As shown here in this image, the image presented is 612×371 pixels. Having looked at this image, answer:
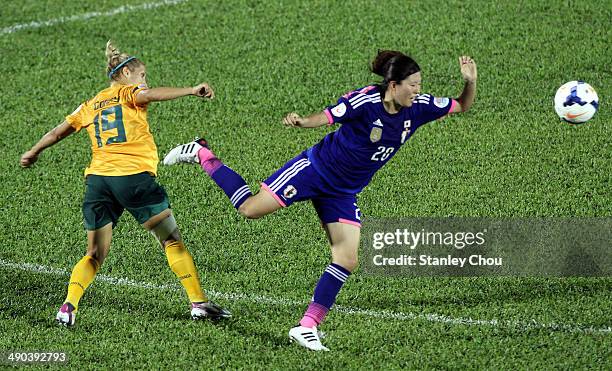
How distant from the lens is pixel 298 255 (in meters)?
10.3

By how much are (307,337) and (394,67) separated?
1977 mm

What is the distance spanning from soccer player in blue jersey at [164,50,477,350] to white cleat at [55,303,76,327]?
4.80 feet

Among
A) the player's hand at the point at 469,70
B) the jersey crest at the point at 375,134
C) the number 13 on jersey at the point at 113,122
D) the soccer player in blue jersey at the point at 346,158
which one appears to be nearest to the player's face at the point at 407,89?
the soccer player in blue jersey at the point at 346,158

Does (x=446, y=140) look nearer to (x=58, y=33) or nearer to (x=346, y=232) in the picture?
(x=346, y=232)

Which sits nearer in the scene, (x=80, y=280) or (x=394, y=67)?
(x=394, y=67)

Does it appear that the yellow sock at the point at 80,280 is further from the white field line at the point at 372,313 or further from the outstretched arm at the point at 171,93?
the outstretched arm at the point at 171,93

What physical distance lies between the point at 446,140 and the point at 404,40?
2.54m

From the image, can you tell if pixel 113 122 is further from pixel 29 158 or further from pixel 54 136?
pixel 29 158

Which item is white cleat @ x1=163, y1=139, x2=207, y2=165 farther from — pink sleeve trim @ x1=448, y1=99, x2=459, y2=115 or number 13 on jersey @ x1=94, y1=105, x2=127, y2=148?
pink sleeve trim @ x1=448, y1=99, x2=459, y2=115

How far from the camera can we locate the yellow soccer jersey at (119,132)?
8719mm

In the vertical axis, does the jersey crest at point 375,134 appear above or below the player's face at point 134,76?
below

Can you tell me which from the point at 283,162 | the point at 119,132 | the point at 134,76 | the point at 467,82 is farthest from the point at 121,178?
the point at 283,162

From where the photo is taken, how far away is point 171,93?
831 cm

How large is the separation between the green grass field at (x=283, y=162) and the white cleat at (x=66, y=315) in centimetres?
15
